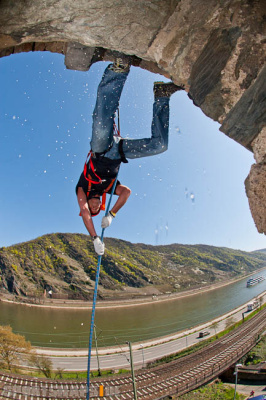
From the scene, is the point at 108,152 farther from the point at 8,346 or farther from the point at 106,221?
the point at 8,346

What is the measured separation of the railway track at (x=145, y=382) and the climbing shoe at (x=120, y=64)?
20.0 m

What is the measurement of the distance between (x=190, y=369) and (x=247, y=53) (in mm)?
27996

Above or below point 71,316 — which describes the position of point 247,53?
above

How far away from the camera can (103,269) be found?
93.4 meters

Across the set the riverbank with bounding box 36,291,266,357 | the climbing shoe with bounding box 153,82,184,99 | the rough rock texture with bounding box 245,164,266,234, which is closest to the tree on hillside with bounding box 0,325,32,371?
the riverbank with bounding box 36,291,266,357

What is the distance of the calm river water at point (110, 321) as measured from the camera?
3562 cm

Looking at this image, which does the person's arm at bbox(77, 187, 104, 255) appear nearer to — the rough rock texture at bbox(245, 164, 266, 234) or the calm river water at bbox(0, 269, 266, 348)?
the rough rock texture at bbox(245, 164, 266, 234)

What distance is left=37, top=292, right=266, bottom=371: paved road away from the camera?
2630cm

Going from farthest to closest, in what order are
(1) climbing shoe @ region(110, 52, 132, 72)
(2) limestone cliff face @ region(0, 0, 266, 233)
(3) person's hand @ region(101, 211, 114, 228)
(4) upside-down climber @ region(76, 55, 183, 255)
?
(3) person's hand @ region(101, 211, 114, 228), (4) upside-down climber @ region(76, 55, 183, 255), (1) climbing shoe @ region(110, 52, 132, 72), (2) limestone cliff face @ region(0, 0, 266, 233)

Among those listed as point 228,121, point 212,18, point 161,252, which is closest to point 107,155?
point 228,121

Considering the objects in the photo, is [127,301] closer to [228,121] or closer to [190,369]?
[190,369]

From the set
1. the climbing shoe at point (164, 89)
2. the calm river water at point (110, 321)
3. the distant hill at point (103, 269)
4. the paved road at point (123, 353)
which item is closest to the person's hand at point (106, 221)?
the climbing shoe at point (164, 89)

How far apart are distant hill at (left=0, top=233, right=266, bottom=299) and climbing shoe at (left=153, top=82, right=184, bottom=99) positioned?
69.7m

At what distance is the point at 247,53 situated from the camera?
1884mm
